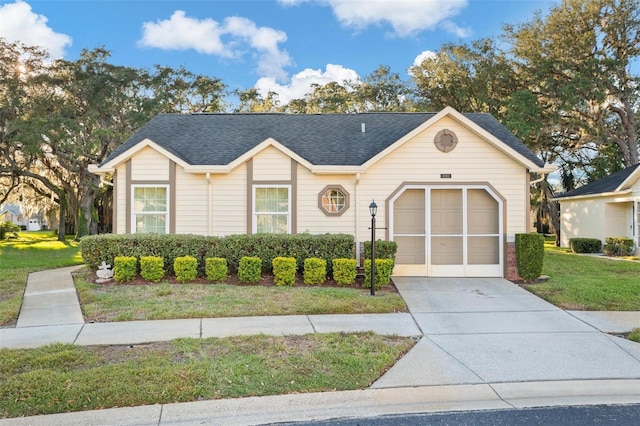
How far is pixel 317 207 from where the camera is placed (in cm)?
1129

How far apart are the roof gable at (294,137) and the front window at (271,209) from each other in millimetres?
992

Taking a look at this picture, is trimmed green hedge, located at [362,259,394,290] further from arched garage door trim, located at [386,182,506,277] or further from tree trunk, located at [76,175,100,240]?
tree trunk, located at [76,175,100,240]

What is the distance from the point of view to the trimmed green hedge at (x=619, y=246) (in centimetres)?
1723

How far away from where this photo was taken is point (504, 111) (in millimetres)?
24953

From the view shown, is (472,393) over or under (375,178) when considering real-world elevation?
under

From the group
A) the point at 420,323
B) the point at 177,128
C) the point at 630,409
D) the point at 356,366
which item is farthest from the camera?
the point at 177,128

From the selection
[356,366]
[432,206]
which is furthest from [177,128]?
[356,366]

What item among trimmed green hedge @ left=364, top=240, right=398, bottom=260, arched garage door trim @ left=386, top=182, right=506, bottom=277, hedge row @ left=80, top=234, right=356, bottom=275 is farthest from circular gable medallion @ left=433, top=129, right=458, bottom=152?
hedge row @ left=80, top=234, right=356, bottom=275

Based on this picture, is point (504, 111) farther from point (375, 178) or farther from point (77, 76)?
point (77, 76)

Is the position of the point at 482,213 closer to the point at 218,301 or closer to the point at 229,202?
the point at 229,202

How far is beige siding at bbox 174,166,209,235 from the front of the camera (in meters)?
11.3

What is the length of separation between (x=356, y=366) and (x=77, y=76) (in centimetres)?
2553

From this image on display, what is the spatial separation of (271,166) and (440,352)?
7098mm

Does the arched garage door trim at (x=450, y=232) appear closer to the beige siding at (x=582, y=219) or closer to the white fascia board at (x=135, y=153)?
the white fascia board at (x=135, y=153)
